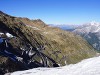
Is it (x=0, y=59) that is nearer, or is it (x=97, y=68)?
(x=97, y=68)

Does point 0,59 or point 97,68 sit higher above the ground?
point 97,68

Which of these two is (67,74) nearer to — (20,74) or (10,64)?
(20,74)

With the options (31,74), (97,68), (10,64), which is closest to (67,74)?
(97,68)

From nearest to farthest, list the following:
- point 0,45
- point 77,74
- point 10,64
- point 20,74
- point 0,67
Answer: point 77,74, point 20,74, point 0,67, point 10,64, point 0,45

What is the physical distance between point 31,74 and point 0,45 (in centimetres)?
16383

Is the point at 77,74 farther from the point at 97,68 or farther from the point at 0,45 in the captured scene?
the point at 0,45

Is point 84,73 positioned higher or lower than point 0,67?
higher

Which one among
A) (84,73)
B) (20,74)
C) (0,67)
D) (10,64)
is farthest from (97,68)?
(10,64)

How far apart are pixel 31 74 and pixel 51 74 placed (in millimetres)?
2469

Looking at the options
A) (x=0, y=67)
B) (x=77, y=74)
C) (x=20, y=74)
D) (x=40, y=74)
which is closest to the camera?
(x=77, y=74)

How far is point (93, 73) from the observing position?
14.6 m

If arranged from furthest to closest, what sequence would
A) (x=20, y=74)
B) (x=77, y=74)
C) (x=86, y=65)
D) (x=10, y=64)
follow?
(x=10, y=64) → (x=20, y=74) → (x=86, y=65) → (x=77, y=74)

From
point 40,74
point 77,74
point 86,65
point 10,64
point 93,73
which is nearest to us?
point 93,73

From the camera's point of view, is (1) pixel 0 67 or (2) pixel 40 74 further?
(1) pixel 0 67
